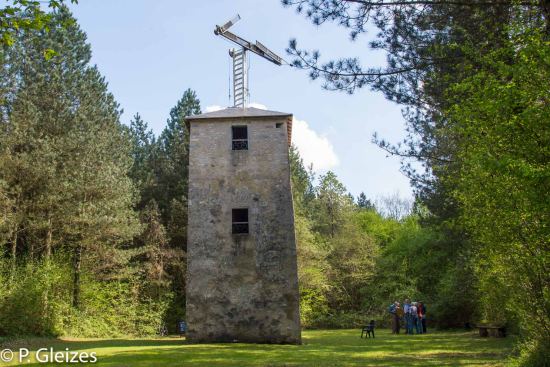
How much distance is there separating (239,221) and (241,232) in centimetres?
40

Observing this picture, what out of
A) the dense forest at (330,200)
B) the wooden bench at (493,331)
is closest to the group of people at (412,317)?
the dense forest at (330,200)

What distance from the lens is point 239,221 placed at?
677 inches

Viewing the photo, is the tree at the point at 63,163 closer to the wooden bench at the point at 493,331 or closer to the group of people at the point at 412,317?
the group of people at the point at 412,317

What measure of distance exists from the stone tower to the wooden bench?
7.24 meters

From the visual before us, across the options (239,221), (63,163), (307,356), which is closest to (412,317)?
(239,221)

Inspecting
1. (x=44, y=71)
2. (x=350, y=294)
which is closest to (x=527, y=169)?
(x=44, y=71)

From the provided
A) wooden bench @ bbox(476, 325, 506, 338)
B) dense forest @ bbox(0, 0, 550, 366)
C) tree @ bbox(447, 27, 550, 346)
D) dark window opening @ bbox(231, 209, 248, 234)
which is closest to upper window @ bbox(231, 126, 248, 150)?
dark window opening @ bbox(231, 209, 248, 234)

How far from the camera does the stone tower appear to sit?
1608cm

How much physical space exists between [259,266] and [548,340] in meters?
9.24

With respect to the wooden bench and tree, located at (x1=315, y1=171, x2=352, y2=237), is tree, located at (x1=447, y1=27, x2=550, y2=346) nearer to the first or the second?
the wooden bench

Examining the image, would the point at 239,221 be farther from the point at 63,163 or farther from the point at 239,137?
the point at 63,163

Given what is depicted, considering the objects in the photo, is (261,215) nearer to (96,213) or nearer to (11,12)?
(96,213)

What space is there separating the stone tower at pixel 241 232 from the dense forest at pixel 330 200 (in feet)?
16.3

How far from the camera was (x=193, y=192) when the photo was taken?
56.2 ft
